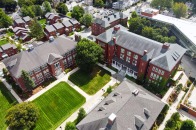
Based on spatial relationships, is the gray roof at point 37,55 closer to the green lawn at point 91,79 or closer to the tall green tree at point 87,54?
the tall green tree at point 87,54

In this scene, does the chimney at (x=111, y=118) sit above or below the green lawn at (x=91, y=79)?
above

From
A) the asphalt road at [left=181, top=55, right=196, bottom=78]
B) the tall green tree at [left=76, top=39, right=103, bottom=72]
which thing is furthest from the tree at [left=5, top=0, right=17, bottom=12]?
the asphalt road at [left=181, top=55, right=196, bottom=78]

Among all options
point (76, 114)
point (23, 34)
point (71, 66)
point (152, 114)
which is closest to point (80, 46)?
point (71, 66)

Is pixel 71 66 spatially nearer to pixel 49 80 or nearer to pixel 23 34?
pixel 49 80

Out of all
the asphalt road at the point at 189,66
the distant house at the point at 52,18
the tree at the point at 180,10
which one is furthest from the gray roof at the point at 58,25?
the tree at the point at 180,10

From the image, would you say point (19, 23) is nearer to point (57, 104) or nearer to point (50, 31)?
point (50, 31)

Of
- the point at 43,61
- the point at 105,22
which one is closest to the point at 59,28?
the point at 105,22

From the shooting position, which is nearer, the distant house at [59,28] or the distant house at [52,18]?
the distant house at [59,28]

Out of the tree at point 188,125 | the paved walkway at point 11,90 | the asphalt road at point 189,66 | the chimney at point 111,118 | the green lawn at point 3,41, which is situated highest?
the chimney at point 111,118
